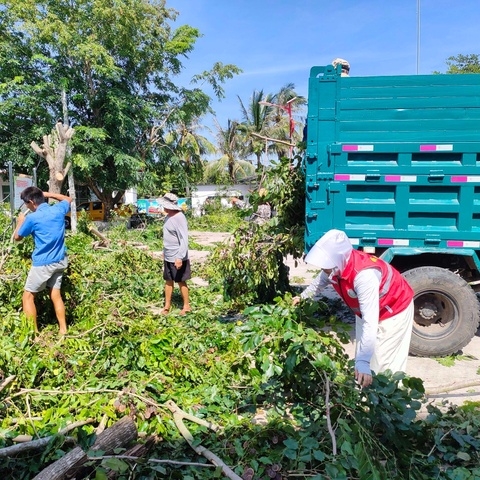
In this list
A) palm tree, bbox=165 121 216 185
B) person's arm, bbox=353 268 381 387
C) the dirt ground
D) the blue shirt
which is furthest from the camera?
palm tree, bbox=165 121 216 185

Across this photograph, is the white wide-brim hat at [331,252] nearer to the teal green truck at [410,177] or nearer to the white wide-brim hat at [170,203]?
the teal green truck at [410,177]

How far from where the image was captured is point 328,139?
4672 mm

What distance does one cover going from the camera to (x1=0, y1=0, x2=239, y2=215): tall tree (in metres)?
18.5

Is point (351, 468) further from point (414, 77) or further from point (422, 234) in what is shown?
point (414, 77)

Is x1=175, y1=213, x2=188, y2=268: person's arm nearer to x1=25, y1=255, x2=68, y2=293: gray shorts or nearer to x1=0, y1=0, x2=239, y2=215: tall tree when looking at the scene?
x1=25, y1=255, x2=68, y2=293: gray shorts

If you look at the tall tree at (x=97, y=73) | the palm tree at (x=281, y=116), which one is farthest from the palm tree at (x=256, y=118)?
the tall tree at (x=97, y=73)

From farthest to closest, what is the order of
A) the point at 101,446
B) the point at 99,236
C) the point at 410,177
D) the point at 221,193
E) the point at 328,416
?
1. the point at 221,193
2. the point at 99,236
3. the point at 410,177
4. the point at 101,446
5. the point at 328,416

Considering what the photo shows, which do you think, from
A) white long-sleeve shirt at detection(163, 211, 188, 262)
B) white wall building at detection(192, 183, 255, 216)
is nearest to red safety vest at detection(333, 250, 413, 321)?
white long-sleeve shirt at detection(163, 211, 188, 262)

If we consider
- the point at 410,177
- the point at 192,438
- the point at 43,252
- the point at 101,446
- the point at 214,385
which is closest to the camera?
the point at 101,446

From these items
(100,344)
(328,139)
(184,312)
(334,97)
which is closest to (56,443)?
(100,344)

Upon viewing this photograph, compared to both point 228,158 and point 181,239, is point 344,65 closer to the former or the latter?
point 181,239

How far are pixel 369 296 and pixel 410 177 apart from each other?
222cm

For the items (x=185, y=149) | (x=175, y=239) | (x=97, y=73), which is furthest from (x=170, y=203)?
(x=185, y=149)

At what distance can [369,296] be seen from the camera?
2.82 meters
